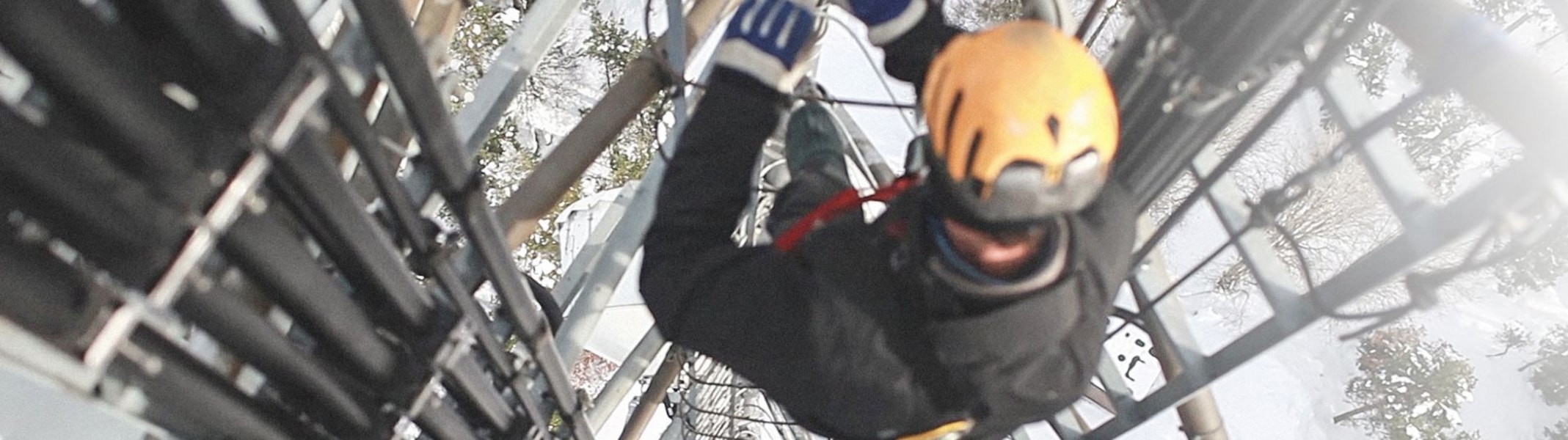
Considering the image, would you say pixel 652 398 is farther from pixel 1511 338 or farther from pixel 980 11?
pixel 1511 338

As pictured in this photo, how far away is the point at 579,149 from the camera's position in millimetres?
2422

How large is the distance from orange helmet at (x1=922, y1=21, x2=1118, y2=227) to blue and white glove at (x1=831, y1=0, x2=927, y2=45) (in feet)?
2.15

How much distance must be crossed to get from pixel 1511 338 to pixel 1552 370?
47cm

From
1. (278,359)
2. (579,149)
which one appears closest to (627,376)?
(579,149)

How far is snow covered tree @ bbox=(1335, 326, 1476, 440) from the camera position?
8.82 metres

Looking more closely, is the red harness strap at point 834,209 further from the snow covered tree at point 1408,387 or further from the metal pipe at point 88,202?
the snow covered tree at point 1408,387

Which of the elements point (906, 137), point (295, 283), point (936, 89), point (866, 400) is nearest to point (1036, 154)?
point (936, 89)

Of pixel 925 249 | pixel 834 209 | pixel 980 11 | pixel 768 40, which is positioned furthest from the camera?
pixel 980 11

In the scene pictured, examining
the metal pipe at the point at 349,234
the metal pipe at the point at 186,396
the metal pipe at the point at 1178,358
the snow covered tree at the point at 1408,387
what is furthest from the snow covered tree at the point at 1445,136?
the metal pipe at the point at 186,396

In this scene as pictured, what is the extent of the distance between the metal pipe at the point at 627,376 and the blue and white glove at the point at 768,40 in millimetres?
1538

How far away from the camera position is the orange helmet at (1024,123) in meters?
1.29

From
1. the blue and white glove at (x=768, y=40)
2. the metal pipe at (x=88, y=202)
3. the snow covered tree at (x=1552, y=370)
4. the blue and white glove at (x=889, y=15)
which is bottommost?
the metal pipe at (x=88, y=202)

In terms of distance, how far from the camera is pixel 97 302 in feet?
3.34

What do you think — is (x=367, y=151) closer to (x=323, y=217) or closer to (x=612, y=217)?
(x=323, y=217)
